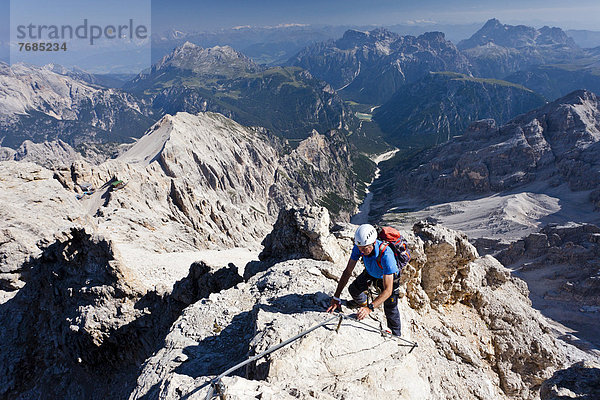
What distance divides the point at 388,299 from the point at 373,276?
3.25 ft

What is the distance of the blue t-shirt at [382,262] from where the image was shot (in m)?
10.4

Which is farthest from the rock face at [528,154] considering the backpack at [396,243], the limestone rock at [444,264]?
the backpack at [396,243]

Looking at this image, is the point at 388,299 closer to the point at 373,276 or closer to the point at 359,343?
the point at 373,276

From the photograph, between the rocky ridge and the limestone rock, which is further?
the rocky ridge

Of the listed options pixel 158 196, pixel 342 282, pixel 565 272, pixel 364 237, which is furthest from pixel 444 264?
pixel 565 272

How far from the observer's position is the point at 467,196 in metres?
171

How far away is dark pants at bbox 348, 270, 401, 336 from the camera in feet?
37.1

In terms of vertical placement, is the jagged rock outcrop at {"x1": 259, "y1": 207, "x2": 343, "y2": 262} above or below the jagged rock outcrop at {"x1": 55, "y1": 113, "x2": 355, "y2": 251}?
above

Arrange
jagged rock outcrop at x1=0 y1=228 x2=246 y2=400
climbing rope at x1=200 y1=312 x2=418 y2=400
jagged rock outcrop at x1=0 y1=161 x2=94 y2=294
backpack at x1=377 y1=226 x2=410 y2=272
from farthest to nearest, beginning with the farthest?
jagged rock outcrop at x1=0 y1=161 x2=94 y2=294, jagged rock outcrop at x1=0 y1=228 x2=246 y2=400, backpack at x1=377 y1=226 x2=410 y2=272, climbing rope at x1=200 y1=312 x2=418 y2=400

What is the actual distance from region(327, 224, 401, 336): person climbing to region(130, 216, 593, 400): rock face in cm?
71

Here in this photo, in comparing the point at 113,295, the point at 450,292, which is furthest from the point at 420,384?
the point at 113,295

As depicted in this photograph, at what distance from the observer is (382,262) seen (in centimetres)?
1053

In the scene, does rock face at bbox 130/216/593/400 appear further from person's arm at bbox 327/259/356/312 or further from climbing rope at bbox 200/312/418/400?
person's arm at bbox 327/259/356/312

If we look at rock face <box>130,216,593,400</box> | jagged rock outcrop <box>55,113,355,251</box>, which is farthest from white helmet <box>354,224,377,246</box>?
jagged rock outcrop <box>55,113,355,251</box>
